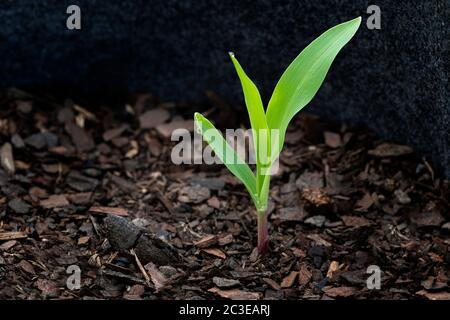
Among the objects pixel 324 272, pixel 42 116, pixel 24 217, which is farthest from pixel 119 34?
pixel 324 272

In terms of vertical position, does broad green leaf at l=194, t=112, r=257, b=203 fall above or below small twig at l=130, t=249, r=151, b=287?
above

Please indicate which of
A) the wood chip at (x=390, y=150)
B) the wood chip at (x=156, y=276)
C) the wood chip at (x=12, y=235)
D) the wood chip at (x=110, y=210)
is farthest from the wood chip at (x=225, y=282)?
the wood chip at (x=390, y=150)

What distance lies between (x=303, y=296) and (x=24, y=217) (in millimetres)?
692

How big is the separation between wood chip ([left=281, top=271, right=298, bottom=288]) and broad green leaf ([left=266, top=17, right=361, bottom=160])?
0.27m

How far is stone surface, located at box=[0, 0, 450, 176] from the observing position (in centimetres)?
186

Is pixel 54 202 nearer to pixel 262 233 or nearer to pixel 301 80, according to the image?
pixel 262 233

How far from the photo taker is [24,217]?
1.77 m

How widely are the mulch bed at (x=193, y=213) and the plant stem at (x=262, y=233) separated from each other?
0.02 metres

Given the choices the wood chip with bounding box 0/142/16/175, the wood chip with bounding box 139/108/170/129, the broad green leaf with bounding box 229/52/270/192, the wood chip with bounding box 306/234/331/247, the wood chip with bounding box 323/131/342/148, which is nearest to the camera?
the broad green leaf with bounding box 229/52/270/192

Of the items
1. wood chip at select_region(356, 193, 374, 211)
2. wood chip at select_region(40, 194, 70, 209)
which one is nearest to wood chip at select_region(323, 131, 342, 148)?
wood chip at select_region(356, 193, 374, 211)

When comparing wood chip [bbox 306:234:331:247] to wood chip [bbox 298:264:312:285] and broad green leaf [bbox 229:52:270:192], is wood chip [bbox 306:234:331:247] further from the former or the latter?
broad green leaf [bbox 229:52:270:192]

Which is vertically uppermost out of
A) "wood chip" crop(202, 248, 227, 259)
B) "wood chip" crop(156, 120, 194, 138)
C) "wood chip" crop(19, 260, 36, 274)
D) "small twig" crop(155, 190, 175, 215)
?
"wood chip" crop(156, 120, 194, 138)

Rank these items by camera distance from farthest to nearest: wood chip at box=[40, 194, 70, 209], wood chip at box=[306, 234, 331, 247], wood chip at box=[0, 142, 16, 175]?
wood chip at box=[0, 142, 16, 175]
wood chip at box=[40, 194, 70, 209]
wood chip at box=[306, 234, 331, 247]

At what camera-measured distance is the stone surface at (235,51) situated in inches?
73.1
